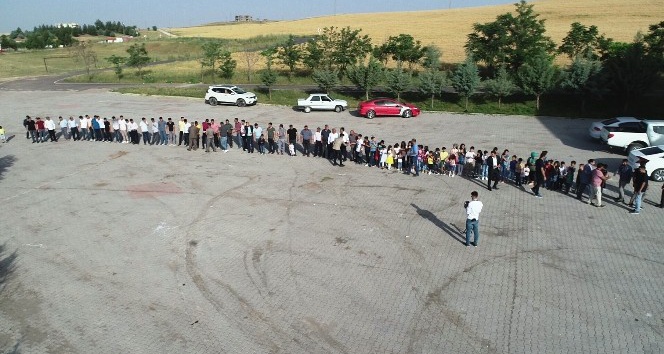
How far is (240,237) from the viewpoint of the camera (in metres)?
12.5

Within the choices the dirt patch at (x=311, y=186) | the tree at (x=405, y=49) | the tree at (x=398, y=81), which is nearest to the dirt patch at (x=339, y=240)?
the dirt patch at (x=311, y=186)

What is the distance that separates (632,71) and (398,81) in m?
13.2

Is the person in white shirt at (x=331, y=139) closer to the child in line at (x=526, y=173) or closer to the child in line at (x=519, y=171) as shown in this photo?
the child in line at (x=519, y=171)

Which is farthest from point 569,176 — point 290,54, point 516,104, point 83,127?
point 290,54

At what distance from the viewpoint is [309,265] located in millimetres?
11086

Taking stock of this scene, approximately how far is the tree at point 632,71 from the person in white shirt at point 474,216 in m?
20.6

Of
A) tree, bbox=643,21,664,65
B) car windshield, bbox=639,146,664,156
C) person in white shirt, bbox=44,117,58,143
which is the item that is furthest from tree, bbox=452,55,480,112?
person in white shirt, bbox=44,117,58,143

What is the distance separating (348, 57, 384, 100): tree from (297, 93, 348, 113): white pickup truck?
2609mm

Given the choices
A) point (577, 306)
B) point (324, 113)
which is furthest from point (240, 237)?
point (324, 113)

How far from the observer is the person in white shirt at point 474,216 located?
11453 millimetres

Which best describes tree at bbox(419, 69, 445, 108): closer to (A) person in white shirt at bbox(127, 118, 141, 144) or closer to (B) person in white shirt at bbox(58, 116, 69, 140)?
(A) person in white shirt at bbox(127, 118, 141, 144)

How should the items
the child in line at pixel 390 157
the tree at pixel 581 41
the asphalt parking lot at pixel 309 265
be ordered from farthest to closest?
the tree at pixel 581 41
the child in line at pixel 390 157
the asphalt parking lot at pixel 309 265

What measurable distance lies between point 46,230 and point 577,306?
524 inches

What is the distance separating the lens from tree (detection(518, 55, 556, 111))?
2822 cm
